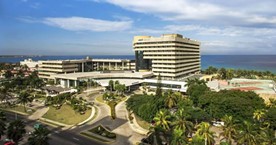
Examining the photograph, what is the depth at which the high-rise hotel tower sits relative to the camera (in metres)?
146

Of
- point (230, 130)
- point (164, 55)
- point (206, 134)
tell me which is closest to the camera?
point (206, 134)

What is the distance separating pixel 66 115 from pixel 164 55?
255 feet

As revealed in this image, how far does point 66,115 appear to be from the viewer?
88875 mm

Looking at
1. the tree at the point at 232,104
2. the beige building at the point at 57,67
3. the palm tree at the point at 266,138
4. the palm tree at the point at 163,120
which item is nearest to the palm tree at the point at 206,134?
the palm tree at the point at 266,138

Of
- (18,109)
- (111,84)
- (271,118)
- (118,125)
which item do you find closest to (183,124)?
(271,118)

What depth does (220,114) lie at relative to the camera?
72.7m

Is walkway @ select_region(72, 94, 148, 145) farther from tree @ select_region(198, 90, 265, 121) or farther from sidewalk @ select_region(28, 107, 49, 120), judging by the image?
tree @ select_region(198, 90, 265, 121)

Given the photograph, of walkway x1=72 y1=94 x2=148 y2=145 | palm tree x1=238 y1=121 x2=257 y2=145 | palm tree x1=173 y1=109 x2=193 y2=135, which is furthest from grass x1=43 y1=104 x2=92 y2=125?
palm tree x1=238 y1=121 x2=257 y2=145

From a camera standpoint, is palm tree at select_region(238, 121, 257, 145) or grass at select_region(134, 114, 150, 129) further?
grass at select_region(134, 114, 150, 129)

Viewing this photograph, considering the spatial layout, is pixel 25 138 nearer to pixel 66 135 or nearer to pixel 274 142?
pixel 66 135

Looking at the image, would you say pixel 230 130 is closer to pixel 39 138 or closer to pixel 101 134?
pixel 101 134

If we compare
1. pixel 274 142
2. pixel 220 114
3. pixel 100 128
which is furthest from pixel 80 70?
pixel 274 142

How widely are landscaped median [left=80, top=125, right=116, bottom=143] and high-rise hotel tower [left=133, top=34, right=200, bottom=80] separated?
82.2 meters

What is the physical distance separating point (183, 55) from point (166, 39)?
69.0ft
